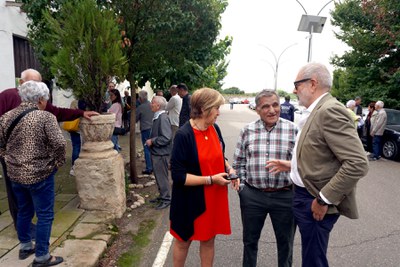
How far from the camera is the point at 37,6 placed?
495 centimetres

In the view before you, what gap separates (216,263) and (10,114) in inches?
99.7

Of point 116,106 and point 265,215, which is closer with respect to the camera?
point 265,215

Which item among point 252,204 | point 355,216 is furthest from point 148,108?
point 355,216

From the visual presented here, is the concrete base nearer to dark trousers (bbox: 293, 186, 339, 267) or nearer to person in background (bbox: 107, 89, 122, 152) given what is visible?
person in background (bbox: 107, 89, 122, 152)

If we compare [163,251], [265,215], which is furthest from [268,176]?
[163,251]

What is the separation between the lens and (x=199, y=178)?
260 centimetres

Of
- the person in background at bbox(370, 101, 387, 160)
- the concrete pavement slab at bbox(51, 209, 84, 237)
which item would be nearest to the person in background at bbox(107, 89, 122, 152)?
the concrete pavement slab at bbox(51, 209, 84, 237)

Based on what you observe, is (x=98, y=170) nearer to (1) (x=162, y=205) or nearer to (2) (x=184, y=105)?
(1) (x=162, y=205)

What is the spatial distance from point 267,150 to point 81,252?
2229 mm

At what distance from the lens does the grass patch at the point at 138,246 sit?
139 inches

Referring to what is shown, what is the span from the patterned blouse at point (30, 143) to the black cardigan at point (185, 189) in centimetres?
119

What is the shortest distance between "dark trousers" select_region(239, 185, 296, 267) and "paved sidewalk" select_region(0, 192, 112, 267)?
5.23ft

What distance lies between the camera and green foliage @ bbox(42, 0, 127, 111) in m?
4.17

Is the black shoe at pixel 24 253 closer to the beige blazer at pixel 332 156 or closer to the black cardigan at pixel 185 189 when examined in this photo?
the black cardigan at pixel 185 189
